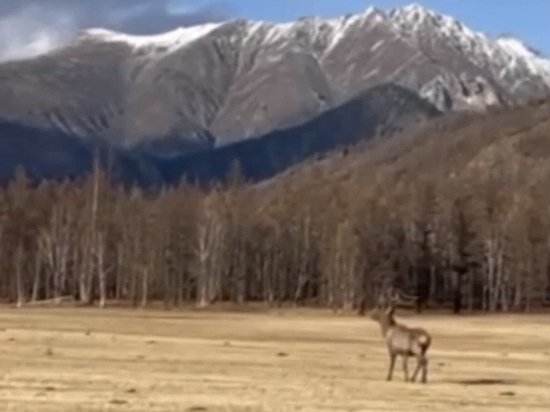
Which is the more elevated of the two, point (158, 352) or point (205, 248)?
point (205, 248)

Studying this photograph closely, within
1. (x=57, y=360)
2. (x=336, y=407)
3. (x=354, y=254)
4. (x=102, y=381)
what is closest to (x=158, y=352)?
(x=57, y=360)

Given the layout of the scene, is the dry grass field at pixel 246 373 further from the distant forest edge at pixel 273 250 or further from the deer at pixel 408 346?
the distant forest edge at pixel 273 250

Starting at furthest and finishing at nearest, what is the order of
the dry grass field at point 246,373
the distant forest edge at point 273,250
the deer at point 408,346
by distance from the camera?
the distant forest edge at point 273,250, the deer at point 408,346, the dry grass field at point 246,373

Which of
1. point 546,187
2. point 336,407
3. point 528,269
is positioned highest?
point 546,187

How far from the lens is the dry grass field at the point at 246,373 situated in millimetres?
33250

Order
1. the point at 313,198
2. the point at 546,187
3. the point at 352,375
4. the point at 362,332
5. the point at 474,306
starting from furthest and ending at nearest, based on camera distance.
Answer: the point at 546,187, the point at 313,198, the point at 474,306, the point at 362,332, the point at 352,375

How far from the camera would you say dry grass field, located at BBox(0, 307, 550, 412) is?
109 feet

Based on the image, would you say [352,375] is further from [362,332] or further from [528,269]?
[528,269]

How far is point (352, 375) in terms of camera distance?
4369 cm

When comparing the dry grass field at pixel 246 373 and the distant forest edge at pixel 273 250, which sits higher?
the distant forest edge at pixel 273 250

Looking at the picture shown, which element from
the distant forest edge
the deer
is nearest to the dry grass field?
the deer

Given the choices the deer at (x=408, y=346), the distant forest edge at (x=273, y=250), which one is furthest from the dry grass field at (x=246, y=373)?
the distant forest edge at (x=273, y=250)

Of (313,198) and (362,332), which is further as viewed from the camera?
(313,198)

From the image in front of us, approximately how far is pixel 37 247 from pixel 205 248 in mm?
19170
